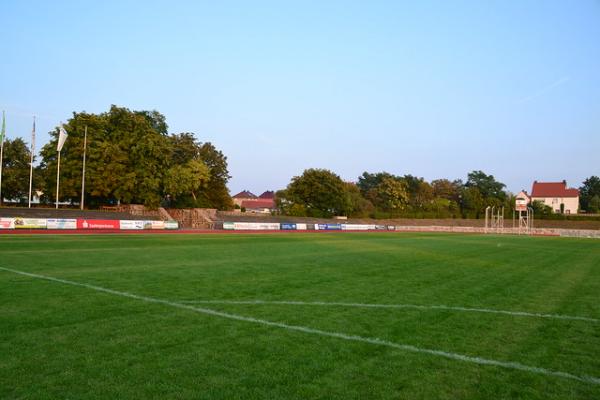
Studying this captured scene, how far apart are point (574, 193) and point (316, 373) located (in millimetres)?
128810

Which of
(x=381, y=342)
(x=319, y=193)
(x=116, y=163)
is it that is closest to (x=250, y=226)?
(x=116, y=163)

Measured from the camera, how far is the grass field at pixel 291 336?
4.71 m

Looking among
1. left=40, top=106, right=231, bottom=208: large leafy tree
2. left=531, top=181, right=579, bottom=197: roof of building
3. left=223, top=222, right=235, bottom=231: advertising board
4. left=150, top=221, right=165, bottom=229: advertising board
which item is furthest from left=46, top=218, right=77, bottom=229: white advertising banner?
left=531, top=181, right=579, bottom=197: roof of building

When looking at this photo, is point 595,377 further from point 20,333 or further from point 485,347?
point 20,333

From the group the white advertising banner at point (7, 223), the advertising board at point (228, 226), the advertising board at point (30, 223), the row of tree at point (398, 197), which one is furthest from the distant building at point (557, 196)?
the white advertising banner at point (7, 223)

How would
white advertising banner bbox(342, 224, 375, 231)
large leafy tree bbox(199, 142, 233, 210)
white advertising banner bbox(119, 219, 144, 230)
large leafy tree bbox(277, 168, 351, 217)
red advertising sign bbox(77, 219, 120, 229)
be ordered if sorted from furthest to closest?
large leafy tree bbox(277, 168, 351, 217), large leafy tree bbox(199, 142, 233, 210), white advertising banner bbox(342, 224, 375, 231), white advertising banner bbox(119, 219, 144, 230), red advertising sign bbox(77, 219, 120, 229)

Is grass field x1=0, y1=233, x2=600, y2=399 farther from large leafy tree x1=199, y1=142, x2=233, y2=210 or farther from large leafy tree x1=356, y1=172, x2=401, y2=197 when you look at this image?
large leafy tree x1=356, y1=172, x2=401, y2=197

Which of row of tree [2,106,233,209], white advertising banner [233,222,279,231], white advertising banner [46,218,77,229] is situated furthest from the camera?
row of tree [2,106,233,209]

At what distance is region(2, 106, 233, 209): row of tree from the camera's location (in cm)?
5366

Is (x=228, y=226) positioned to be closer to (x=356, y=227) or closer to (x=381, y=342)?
(x=356, y=227)

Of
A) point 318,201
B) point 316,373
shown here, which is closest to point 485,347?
point 316,373

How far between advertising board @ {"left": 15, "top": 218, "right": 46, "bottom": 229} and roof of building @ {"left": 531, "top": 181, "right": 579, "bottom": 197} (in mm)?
115788

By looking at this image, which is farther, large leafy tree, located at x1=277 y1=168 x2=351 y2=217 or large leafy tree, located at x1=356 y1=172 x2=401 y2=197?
large leafy tree, located at x1=356 y1=172 x2=401 y2=197

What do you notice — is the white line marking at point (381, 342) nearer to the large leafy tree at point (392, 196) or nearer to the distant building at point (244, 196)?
the large leafy tree at point (392, 196)
